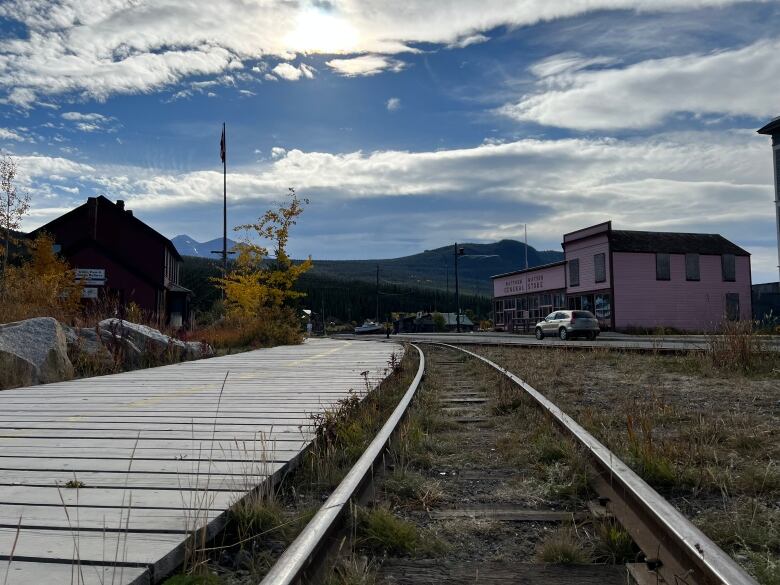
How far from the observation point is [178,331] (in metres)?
19.2

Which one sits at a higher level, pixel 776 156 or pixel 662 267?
pixel 776 156

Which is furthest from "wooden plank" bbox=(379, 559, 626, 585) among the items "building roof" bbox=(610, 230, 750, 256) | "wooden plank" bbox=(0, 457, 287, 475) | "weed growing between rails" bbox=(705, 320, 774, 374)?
"building roof" bbox=(610, 230, 750, 256)

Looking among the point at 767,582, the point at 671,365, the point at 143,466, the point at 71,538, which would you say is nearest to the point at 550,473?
the point at 767,582

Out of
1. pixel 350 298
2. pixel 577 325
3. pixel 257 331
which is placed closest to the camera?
pixel 257 331

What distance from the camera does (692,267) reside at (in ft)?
151

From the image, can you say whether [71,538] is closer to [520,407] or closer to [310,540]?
[310,540]

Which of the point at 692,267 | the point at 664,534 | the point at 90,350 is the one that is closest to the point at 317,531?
the point at 664,534

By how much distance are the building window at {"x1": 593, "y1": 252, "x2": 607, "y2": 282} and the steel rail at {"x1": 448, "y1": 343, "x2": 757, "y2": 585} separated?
146 feet

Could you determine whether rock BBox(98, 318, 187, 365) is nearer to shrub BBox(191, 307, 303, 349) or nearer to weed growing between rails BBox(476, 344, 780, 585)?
shrub BBox(191, 307, 303, 349)

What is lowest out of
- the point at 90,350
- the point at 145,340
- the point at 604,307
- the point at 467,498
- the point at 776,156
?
the point at 467,498

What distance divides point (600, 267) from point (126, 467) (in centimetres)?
4577

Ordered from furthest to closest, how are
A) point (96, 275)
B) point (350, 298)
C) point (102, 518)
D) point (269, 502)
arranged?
point (350, 298) < point (96, 275) < point (269, 502) < point (102, 518)

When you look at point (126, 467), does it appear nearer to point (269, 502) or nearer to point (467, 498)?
point (269, 502)

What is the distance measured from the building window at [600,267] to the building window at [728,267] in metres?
8.98
